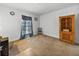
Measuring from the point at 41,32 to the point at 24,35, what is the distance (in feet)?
1.71

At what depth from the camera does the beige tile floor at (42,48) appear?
1.99 m

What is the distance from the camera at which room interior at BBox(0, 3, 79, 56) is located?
1.80 m

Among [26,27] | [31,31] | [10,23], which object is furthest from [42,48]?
[10,23]

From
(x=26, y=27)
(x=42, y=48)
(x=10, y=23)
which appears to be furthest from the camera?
(x=42, y=48)

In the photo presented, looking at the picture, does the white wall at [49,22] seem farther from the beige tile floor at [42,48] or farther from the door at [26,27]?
the door at [26,27]

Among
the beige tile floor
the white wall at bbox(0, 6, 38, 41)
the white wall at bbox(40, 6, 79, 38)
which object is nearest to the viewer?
the white wall at bbox(0, 6, 38, 41)

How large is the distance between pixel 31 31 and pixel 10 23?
0.53m

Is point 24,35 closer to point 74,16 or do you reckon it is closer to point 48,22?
point 48,22

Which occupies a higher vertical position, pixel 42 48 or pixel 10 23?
pixel 10 23

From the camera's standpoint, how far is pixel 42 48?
7.47 feet

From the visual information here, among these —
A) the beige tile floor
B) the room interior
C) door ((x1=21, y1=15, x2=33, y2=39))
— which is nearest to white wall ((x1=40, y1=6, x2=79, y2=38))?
the room interior

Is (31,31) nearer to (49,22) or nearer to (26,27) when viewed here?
(26,27)

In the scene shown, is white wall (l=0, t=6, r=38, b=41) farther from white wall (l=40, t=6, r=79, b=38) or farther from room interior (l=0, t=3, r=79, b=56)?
white wall (l=40, t=6, r=79, b=38)

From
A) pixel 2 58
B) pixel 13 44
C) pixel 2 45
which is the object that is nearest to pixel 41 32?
pixel 13 44
